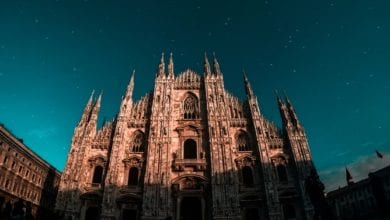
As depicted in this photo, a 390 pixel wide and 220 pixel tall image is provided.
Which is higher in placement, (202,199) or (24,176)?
(24,176)

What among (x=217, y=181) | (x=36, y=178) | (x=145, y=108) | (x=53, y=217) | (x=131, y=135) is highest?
(x=145, y=108)

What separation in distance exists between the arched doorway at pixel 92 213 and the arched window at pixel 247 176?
14.7 m

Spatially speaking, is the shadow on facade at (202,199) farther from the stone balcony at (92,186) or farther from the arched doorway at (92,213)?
the stone balcony at (92,186)

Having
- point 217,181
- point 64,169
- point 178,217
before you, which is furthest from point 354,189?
point 64,169

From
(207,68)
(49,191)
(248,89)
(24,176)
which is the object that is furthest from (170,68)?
(49,191)

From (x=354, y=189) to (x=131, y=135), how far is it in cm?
3817

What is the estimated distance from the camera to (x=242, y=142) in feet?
95.3

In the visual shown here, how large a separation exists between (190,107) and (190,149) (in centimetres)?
561

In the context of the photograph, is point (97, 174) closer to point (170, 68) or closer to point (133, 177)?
point (133, 177)

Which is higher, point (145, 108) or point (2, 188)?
point (145, 108)

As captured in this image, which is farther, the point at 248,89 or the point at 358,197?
the point at 358,197

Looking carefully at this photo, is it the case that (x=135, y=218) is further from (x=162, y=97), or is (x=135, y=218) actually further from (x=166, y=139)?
(x=162, y=97)

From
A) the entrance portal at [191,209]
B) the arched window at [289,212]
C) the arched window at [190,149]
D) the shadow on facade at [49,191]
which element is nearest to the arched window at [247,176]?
the arched window at [289,212]

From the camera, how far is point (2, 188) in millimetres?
27562
